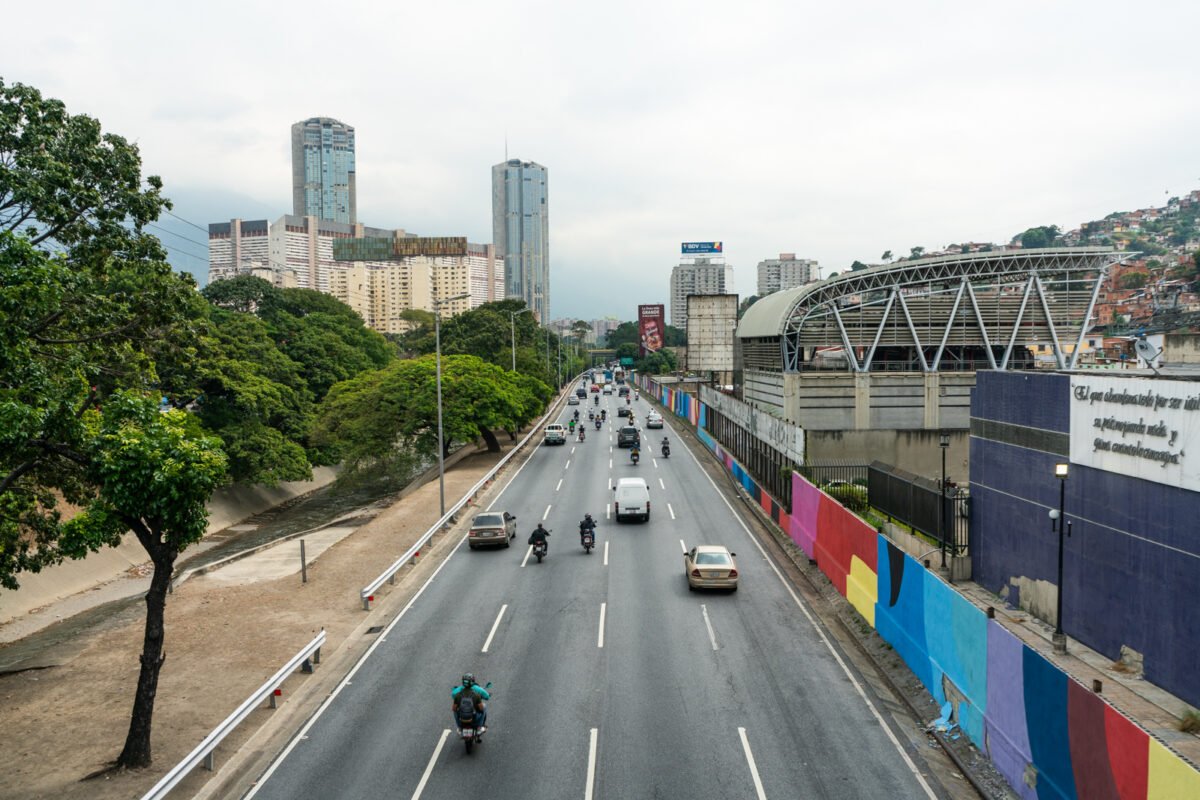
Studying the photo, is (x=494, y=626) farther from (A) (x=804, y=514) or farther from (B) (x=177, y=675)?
(A) (x=804, y=514)

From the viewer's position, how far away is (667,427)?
2980 inches

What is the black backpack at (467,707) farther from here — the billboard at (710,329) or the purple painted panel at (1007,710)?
the billboard at (710,329)

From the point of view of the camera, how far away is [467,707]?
13664 millimetres

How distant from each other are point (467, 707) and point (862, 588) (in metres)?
11.3

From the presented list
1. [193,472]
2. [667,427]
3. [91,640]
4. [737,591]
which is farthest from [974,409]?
[667,427]

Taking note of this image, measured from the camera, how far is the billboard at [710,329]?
6875cm

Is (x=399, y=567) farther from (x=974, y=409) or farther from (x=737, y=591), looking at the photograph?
(x=974, y=409)

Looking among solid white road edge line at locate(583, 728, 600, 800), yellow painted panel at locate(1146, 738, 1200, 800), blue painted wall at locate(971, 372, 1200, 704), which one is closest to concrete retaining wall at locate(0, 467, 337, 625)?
solid white road edge line at locate(583, 728, 600, 800)

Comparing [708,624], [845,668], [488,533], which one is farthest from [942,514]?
[488,533]

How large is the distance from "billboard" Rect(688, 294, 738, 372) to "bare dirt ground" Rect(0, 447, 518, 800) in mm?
43455

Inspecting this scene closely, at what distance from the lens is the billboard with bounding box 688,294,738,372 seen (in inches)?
2707

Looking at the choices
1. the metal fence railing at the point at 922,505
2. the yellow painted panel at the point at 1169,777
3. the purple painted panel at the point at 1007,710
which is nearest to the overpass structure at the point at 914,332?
the metal fence railing at the point at 922,505

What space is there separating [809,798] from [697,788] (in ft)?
5.48

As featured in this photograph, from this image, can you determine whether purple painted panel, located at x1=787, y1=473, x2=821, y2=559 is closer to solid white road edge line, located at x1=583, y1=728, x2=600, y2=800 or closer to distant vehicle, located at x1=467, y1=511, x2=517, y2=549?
distant vehicle, located at x1=467, y1=511, x2=517, y2=549
